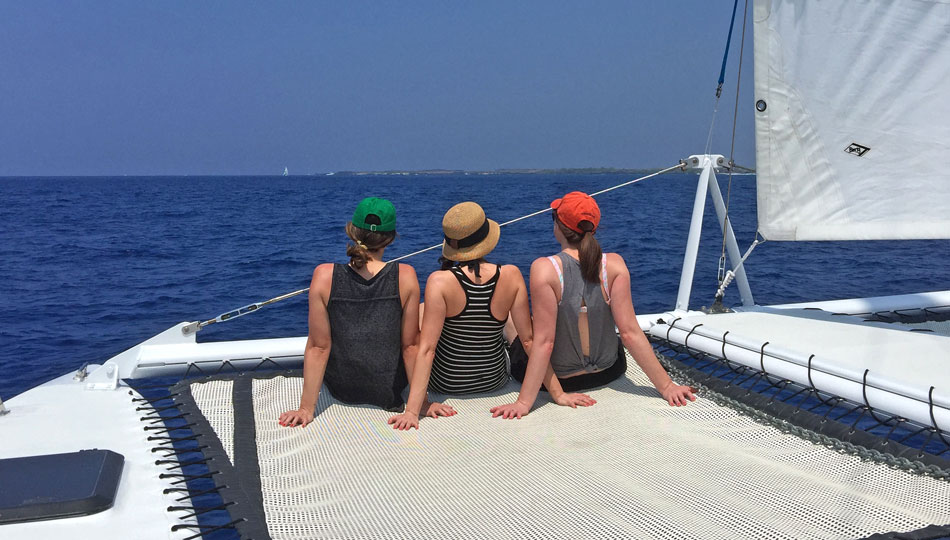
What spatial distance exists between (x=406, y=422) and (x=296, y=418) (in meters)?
0.61

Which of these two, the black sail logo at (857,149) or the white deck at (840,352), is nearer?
the white deck at (840,352)

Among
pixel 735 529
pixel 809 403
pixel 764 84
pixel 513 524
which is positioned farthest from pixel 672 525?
pixel 809 403

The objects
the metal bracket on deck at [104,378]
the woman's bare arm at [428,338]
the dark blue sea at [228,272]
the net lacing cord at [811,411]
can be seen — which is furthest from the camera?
the dark blue sea at [228,272]

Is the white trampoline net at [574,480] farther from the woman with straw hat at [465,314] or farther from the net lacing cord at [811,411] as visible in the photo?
the woman with straw hat at [465,314]

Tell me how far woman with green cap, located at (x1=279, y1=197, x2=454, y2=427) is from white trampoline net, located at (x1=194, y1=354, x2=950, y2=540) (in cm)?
15

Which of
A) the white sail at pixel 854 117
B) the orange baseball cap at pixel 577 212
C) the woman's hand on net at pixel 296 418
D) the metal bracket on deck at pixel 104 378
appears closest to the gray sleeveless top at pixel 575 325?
the orange baseball cap at pixel 577 212

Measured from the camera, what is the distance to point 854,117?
188 inches

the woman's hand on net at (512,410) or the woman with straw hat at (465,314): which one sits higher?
the woman with straw hat at (465,314)

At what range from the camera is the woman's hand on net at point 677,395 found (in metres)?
4.24

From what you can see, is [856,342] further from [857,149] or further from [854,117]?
[854,117]

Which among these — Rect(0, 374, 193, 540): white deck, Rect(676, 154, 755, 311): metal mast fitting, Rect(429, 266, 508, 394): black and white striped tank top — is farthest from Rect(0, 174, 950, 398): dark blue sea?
Rect(676, 154, 755, 311): metal mast fitting

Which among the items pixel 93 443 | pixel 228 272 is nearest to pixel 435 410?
pixel 93 443

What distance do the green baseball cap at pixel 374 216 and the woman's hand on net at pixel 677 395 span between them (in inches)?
76.3

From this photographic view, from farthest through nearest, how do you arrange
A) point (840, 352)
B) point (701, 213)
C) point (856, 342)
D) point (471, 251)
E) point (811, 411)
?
point (701, 213) → point (856, 342) → point (840, 352) → point (811, 411) → point (471, 251)
